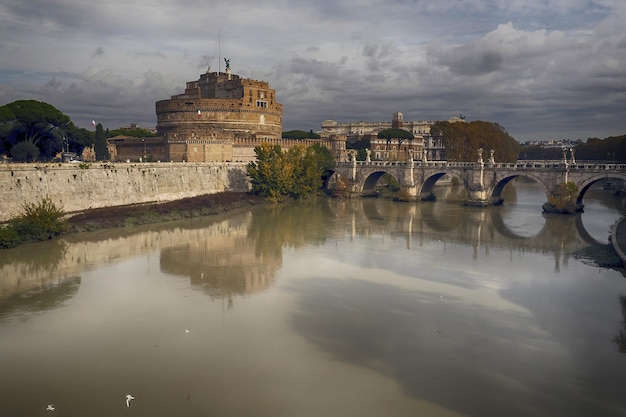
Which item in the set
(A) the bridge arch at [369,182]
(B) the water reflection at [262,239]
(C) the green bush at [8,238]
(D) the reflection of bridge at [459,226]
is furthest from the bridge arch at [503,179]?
(C) the green bush at [8,238]

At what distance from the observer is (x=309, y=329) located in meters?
15.5

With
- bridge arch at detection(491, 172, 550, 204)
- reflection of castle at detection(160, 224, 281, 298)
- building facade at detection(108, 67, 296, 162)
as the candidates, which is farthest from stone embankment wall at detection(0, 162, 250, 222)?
bridge arch at detection(491, 172, 550, 204)

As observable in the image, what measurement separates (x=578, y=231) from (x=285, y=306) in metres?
23.9

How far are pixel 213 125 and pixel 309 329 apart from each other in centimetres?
4708

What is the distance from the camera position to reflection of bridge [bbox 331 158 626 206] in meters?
39.6

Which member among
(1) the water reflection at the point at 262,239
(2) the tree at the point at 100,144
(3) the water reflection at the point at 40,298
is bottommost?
(3) the water reflection at the point at 40,298

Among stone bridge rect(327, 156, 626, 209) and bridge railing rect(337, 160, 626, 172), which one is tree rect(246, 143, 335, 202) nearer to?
stone bridge rect(327, 156, 626, 209)

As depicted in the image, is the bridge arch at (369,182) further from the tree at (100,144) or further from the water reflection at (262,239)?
the tree at (100,144)

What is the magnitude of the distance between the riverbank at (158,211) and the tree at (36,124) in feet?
26.9

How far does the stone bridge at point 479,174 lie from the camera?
3962cm

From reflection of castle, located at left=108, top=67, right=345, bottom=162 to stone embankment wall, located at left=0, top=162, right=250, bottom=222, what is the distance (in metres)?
4.31

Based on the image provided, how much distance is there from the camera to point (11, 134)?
35812 mm

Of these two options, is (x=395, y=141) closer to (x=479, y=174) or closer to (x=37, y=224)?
(x=479, y=174)

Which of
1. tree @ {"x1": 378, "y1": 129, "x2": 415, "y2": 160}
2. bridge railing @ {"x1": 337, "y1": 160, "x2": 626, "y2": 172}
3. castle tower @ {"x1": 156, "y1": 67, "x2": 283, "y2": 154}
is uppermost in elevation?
castle tower @ {"x1": 156, "y1": 67, "x2": 283, "y2": 154}
